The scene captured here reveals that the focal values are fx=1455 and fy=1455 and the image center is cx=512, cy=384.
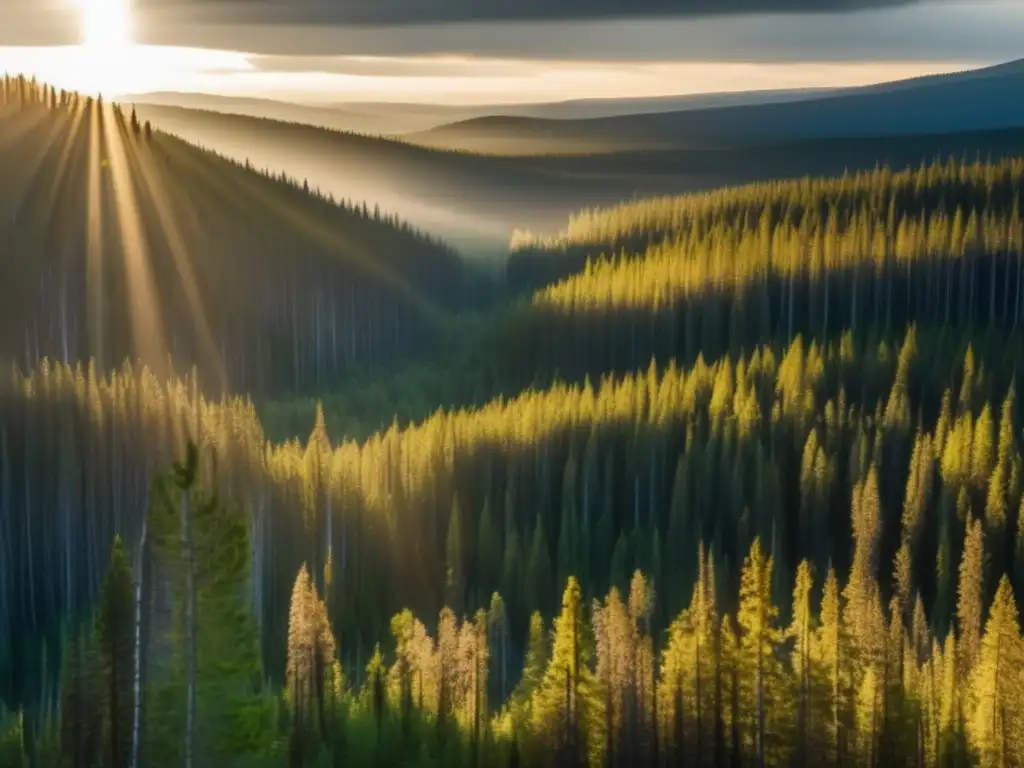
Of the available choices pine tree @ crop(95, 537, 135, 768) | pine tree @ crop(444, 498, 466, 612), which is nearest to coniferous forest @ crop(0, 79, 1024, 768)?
pine tree @ crop(95, 537, 135, 768)

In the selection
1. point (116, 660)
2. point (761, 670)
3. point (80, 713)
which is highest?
point (116, 660)

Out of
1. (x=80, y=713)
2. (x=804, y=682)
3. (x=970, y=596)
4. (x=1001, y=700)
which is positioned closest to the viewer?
(x=80, y=713)

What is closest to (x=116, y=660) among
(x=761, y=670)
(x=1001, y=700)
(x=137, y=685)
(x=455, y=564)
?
(x=137, y=685)

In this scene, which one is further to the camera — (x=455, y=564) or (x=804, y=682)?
(x=455, y=564)

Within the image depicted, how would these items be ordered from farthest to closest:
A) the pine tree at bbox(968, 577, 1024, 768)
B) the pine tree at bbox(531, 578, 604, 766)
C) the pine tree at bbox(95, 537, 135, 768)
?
the pine tree at bbox(968, 577, 1024, 768) → the pine tree at bbox(531, 578, 604, 766) → the pine tree at bbox(95, 537, 135, 768)

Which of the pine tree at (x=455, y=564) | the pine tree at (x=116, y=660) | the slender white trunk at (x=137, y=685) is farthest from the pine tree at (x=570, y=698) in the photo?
the pine tree at (x=455, y=564)

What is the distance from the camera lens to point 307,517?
11950 centimetres

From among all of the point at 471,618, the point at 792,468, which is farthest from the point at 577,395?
the point at 471,618

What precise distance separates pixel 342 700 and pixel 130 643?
27032mm

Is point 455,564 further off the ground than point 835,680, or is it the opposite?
point 835,680

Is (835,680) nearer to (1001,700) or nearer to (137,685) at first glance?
(1001,700)

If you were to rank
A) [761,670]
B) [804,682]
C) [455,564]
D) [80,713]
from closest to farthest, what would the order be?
[80,713]
[761,670]
[804,682]
[455,564]

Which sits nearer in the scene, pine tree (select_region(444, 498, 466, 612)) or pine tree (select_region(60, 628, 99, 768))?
pine tree (select_region(60, 628, 99, 768))

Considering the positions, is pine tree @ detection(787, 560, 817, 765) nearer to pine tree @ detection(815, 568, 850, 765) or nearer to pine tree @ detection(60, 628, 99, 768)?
pine tree @ detection(815, 568, 850, 765)
